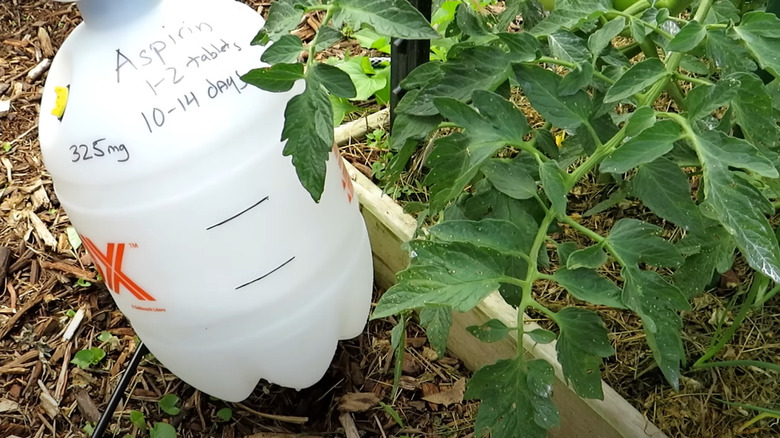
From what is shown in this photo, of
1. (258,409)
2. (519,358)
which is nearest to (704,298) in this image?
(519,358)

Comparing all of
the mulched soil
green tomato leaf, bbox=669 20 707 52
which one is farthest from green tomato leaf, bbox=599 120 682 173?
the mulched soil

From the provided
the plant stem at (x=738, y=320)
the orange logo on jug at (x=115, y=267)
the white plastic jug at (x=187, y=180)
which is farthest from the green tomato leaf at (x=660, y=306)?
the orange logo on jug at (x=115, y=267)

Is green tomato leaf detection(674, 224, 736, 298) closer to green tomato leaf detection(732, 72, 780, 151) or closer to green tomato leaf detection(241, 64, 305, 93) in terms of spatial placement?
green tomato leaf detection(732, 72, 780, 151)

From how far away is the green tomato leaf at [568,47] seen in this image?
796 mm

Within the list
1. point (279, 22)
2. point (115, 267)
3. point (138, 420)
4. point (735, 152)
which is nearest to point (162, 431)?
point (138, 420)

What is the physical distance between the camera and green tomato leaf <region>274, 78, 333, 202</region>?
2.29 ft

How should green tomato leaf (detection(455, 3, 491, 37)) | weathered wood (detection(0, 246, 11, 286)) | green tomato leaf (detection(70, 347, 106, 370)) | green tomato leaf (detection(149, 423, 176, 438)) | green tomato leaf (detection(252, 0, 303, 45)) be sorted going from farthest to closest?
weathered wood (detection(0, 246, 11, 286)), green tomato leaf (detection(70, 347, 106, 370)), green tomato leaf (detection(149, 423, 176, 438)), green tomato leaf (detection(455, 3, 491, 37)), green tomato leaf (detection(252, 0, 303, 45))

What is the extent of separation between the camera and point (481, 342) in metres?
1.29

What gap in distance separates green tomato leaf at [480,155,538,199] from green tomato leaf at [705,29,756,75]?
8.8 inches

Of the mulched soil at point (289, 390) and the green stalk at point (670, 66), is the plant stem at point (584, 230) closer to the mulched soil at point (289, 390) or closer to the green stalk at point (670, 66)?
the green stalk at point (670, 66)

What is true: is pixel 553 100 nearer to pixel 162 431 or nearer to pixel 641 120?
pixel 641 120

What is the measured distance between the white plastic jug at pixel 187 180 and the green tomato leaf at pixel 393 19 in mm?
253

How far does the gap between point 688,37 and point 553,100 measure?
14 centimetres

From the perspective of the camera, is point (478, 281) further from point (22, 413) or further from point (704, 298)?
point (22, 413)
